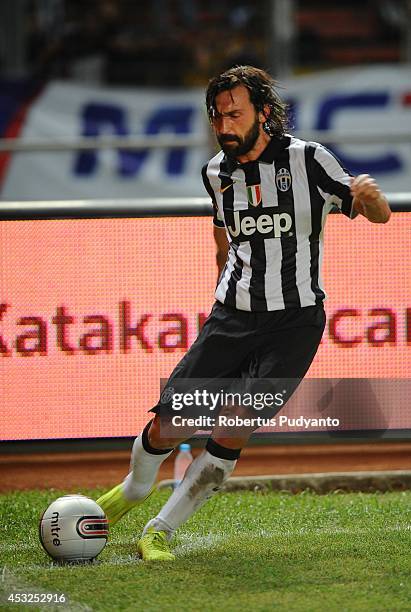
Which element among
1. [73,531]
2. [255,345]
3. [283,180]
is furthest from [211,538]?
[283,180]

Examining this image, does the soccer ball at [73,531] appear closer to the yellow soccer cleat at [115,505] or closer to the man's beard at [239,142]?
the yellow soccer cleat at [115,505]

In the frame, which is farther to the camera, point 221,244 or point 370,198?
point 221,244

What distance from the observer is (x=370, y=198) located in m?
4.89

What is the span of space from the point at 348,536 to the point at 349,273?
171cm

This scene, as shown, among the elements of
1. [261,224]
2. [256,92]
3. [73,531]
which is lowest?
[73,531]

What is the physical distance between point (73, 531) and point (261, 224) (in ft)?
4.74

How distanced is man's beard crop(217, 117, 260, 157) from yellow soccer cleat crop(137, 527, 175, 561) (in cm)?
157

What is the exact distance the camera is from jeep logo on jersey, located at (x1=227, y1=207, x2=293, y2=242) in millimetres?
5289

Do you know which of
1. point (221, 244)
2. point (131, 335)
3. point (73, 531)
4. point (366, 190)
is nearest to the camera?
point (366, 190)

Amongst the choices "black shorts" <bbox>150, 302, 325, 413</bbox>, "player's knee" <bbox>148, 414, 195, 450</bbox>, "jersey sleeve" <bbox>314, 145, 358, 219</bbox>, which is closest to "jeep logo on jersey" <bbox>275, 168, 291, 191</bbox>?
"jersey sleeve" <bbox>314, 145, 358, 219</bbox>

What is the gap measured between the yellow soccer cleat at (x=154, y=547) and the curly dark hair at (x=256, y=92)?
1.70m

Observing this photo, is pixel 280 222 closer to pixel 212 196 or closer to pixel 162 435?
pixel 212 196

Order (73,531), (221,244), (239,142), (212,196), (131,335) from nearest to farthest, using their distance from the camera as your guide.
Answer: (73,531) → (239,142) → (212,196) → (221,244) → (131,335)

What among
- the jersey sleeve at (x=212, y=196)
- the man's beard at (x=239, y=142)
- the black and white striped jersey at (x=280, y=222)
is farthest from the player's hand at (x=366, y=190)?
the jersey sleeve at (x=212, y=196)
